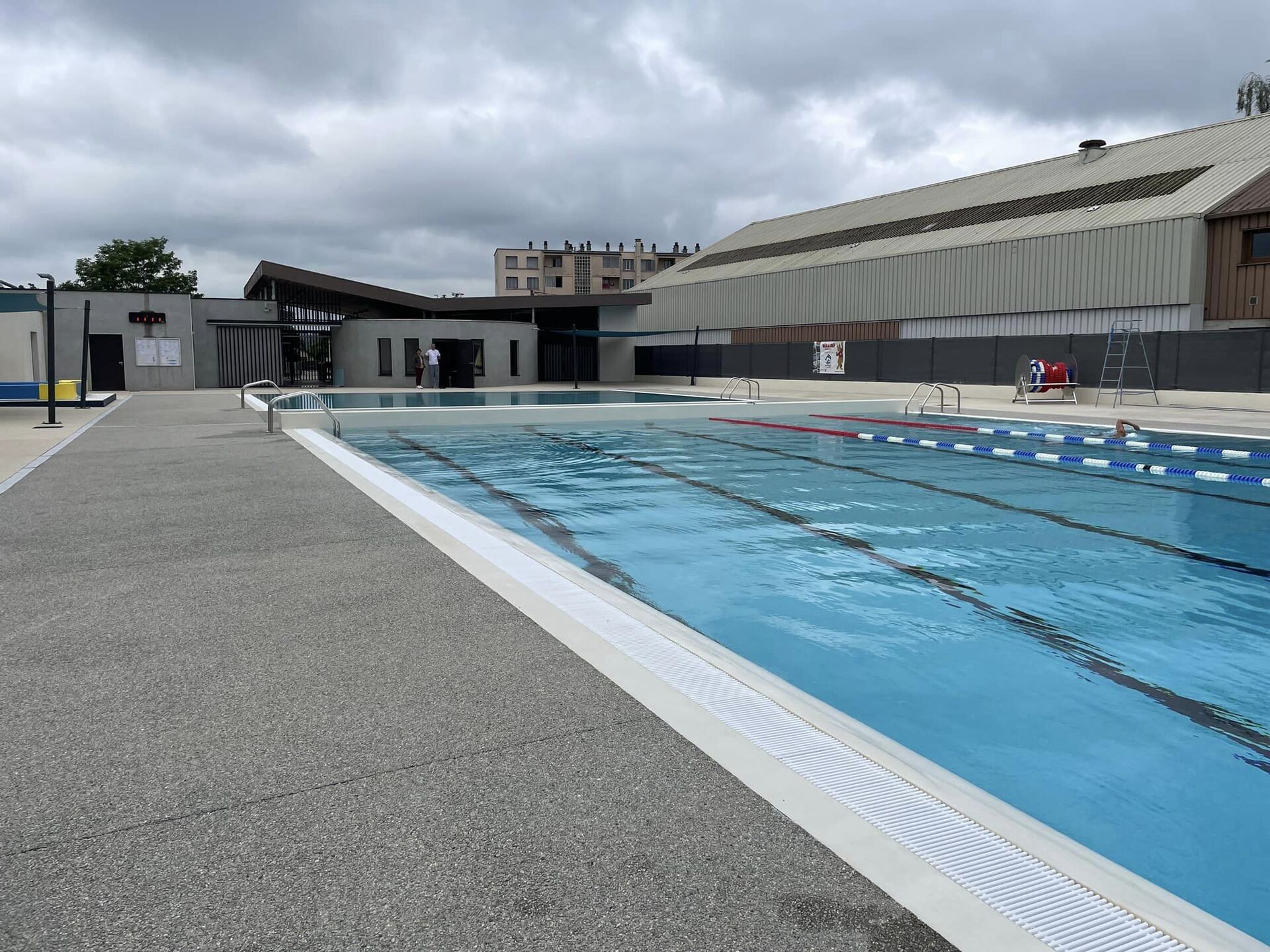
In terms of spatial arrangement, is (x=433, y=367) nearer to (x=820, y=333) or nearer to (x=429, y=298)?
(x=429, y=298)

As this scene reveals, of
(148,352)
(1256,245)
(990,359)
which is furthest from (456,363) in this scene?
(1256,245)

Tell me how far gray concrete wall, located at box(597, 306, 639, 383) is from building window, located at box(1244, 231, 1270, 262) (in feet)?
78.3

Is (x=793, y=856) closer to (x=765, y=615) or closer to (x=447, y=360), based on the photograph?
(x=765, y=615)

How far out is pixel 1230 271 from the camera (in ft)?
77.2

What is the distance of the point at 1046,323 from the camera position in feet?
89.7

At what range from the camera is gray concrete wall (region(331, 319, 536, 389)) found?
1351 inches

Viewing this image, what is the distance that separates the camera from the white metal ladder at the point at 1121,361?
22.8 metres

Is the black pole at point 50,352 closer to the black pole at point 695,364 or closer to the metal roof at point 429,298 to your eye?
the metal roof at point 429,298

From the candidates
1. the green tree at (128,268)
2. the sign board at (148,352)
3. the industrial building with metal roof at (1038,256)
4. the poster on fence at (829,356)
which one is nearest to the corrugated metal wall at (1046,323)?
the industrial building with metal roof at (1038,256)

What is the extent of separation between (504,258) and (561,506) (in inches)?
3734

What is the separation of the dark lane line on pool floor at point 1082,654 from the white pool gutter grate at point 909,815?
A: 2081 mm

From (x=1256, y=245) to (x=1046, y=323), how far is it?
17.9 feet

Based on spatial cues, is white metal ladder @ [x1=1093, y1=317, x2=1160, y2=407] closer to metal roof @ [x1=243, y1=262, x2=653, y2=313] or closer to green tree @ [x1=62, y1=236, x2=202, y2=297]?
metal roof @ [x1=243, y1=262, x2=653, y2=313]

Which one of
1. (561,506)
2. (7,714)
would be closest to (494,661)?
(7,714)
